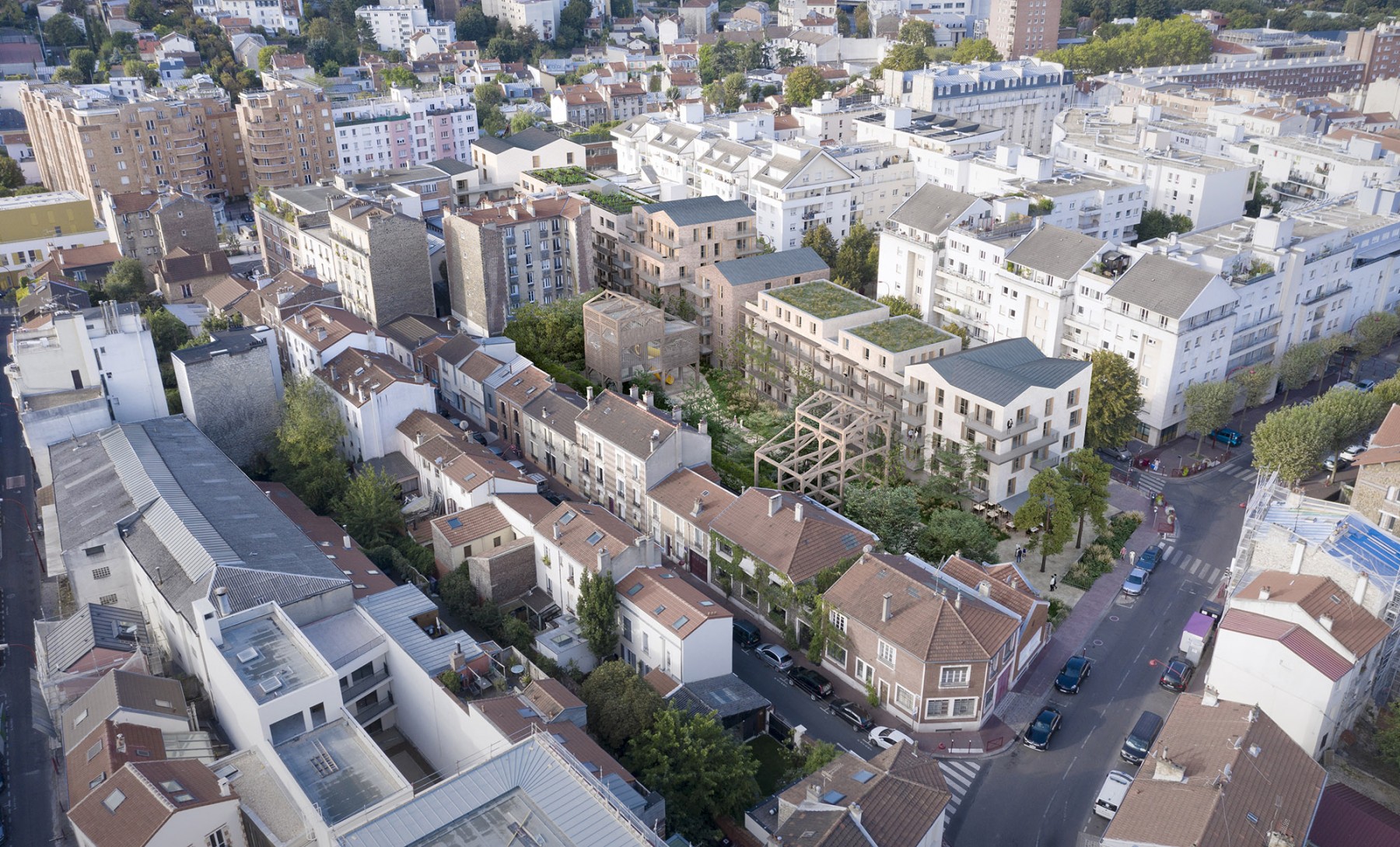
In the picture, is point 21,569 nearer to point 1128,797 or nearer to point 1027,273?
point 1128,797

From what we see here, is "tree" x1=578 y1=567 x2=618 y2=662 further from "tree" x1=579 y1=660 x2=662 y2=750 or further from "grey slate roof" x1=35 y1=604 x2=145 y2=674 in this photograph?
"grey slate roof" x1=35 y1=604 x2=145 y2=674

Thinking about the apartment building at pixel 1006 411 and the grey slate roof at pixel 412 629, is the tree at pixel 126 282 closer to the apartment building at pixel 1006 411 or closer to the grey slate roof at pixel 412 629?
the grey slate roof at pixel 412 629

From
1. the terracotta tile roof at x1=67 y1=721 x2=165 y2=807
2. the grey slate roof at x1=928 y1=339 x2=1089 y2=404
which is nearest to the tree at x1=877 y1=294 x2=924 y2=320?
the grey slate roof at x1=928 y1=339 x2=1089 y2=404

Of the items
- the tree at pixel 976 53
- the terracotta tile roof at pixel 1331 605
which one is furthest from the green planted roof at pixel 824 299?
the tree at pixel 976 53

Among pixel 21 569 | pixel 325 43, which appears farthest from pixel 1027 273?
pixel 325 43

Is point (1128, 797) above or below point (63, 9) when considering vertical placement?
below
